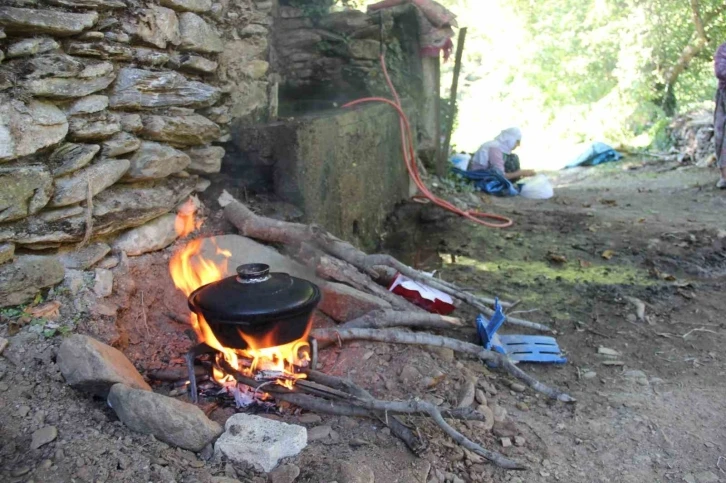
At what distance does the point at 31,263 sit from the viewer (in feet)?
8.92

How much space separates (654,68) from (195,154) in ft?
36.1

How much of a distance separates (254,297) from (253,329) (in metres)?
0.14

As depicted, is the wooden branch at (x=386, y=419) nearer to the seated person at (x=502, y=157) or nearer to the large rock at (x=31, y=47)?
the large rock at (x=31, y=47)

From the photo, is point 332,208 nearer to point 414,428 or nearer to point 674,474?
point 414,428

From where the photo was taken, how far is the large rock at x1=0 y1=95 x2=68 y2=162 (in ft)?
8.27

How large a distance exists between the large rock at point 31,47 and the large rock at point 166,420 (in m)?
1.48

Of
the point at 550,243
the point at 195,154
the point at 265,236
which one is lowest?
the point at 550,243

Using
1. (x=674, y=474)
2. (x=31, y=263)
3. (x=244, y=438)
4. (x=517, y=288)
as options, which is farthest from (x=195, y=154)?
(x=674, y=474)

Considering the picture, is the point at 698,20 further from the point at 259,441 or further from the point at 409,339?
the point at 259,441

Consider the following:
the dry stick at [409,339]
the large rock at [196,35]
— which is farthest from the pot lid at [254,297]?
the large rock at [196,35]

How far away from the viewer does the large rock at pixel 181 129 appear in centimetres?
331

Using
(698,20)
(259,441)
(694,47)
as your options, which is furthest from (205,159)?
(694,47)

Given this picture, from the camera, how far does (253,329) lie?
2.69 metres

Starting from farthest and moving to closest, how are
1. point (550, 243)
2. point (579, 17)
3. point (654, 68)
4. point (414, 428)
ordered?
point (579, 17), point (654, 68), point (550, 243), point (414, 428)
